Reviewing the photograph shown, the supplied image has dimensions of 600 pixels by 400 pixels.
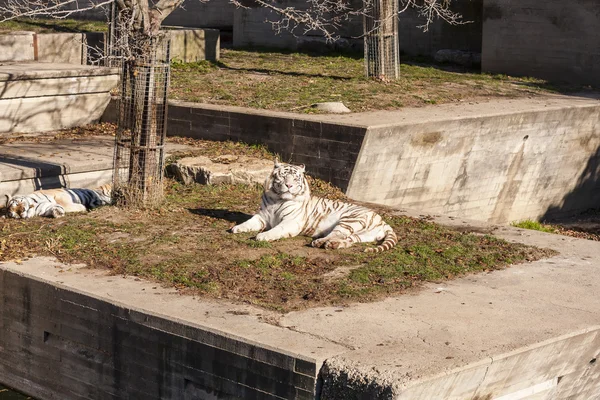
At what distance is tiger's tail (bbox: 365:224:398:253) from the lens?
37.0ft

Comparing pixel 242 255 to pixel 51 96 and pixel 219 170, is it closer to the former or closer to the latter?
pixel 219 170

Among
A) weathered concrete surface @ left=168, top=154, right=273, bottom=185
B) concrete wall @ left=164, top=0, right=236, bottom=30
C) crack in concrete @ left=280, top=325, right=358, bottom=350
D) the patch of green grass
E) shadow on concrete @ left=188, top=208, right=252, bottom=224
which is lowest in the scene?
the patch of green grass

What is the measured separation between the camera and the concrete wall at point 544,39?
75.4 feet

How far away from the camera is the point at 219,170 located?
14.6m

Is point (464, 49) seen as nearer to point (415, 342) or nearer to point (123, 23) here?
point (123, 23)

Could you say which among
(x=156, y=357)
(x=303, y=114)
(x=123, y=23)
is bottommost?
(x=156, y=357)

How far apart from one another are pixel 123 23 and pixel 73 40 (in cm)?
897

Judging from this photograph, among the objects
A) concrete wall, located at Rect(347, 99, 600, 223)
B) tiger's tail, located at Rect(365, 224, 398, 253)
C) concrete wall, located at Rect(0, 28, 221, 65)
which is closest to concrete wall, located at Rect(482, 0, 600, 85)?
concrete wall, located at Rect(347, 99, 600, 223)

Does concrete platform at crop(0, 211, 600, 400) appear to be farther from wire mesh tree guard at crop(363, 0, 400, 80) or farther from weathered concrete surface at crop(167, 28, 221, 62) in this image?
weathered concrete surface at crop(167, 28, 221, 62)

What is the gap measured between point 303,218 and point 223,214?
1.55 m

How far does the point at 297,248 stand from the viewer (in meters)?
11.4

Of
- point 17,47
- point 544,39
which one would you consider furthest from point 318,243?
point 544,39

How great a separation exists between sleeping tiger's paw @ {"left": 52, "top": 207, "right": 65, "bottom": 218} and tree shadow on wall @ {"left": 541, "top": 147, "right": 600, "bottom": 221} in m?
10.8

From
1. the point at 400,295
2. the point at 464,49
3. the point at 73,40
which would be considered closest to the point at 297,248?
the point at 400,295
